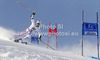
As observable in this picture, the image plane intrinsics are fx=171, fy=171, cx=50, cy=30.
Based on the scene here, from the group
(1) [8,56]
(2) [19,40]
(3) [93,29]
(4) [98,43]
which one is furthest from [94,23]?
(1) [8,56]

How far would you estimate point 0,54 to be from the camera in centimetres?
495

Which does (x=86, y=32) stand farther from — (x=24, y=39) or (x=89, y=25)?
(x=24, y=39)

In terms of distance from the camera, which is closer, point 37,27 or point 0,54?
point 0,54

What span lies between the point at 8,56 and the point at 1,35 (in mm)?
11448

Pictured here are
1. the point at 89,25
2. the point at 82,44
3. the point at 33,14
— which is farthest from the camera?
the point at 89,25

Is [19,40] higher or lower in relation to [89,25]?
lower

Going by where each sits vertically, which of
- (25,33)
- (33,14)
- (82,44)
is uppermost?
(33,14)

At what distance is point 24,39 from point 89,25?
22.2 feet

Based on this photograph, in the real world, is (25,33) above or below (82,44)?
above

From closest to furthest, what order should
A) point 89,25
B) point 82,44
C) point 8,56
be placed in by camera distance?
point 8,56, point 82,44, point 89,25

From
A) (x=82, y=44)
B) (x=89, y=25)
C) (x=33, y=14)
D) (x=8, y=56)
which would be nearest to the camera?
(x=8, y=56)

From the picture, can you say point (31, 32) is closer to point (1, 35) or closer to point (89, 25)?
point (1, 35)

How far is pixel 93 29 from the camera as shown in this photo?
16.9 m

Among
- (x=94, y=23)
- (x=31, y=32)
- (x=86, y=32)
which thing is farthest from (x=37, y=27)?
(x=94, y=23)
